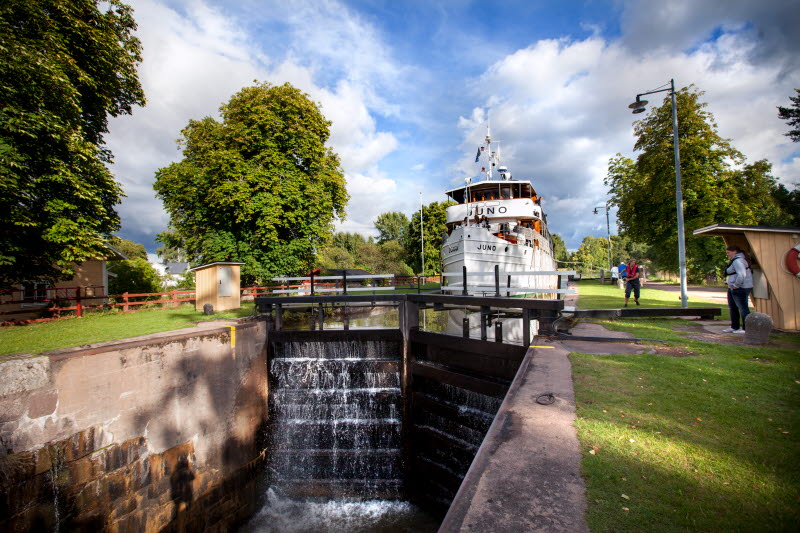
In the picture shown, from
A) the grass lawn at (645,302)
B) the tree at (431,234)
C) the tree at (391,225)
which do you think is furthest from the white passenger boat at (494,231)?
the tree at (391,225)

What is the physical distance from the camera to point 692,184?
64.0 ft

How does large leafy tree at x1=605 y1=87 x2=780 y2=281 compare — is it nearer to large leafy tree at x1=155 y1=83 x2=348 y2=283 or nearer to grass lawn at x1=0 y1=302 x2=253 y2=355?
large leafy tree at x1=155 y1=83 x2=348 y2=283

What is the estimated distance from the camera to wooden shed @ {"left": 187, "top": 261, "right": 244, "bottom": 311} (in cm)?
1247

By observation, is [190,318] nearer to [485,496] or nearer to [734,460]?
[485,496]

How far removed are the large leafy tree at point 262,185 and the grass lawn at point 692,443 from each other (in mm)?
15314

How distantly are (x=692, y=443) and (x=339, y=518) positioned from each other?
287 inches

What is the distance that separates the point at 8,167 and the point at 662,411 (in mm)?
14126

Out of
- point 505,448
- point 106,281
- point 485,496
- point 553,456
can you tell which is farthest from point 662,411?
point 106,281

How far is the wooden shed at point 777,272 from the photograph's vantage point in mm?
6859

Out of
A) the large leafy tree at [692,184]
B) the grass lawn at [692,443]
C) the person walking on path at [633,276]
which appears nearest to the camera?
the grass lawn at [692,443]

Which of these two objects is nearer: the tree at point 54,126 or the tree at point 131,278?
the tree at point 54,126

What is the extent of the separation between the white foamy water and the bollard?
22.9 feet

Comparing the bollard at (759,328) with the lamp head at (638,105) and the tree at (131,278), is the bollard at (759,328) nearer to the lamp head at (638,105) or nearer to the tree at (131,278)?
the lamp head at (638,105)

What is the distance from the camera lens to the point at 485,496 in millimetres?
2367
